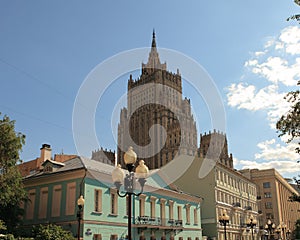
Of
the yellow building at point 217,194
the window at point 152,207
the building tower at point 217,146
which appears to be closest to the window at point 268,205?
the building tower at point 217,146

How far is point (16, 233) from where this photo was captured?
2842 cm

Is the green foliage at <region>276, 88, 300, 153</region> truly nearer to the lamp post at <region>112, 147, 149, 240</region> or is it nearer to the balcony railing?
the lamp post at <region>112, 147, 149, 240</region>

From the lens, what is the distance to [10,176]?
27344 millimetres

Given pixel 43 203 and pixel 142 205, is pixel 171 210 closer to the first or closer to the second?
pixel 142 205

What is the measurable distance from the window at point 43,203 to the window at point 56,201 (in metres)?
0.85

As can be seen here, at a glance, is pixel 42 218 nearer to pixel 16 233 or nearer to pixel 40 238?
pixel 16 233

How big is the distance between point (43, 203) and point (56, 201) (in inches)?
59.7

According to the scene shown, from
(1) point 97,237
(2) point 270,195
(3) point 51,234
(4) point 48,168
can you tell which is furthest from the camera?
(2) point 270,195

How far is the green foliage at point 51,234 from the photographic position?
2422cm

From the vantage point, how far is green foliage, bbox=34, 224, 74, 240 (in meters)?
24.2

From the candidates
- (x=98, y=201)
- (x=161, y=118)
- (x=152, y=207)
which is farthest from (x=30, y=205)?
(x=161, y=118)

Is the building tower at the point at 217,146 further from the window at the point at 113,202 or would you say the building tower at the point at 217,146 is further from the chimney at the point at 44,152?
the window at the point at 113,202

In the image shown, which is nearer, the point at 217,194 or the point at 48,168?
the point at 48,168

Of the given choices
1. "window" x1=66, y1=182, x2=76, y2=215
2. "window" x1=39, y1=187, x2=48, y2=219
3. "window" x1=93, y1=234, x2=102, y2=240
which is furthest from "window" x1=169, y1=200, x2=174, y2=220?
"window" x1=39, y1=187, x2=48, y2=219
